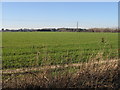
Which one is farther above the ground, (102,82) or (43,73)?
(43,73)

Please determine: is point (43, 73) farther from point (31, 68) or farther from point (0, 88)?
point (0, 88)

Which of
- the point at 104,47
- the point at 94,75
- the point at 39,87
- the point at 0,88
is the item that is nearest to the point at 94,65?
the point at 94,75

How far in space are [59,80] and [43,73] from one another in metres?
0.41

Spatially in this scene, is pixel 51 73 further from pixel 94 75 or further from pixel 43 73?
pixel 94 75

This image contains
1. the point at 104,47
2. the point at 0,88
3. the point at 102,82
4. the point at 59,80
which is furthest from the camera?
the point at 104,47

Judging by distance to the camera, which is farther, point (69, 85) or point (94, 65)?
point (94, 65)

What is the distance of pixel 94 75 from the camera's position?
4512 mm

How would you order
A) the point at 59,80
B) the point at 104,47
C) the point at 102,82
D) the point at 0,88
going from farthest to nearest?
1. the point at 104,47
2. the point at 102,82
3. the point at 59,80
4. the point at 0,88

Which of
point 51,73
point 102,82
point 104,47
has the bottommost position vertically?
point 102,82

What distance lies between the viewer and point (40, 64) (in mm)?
4727

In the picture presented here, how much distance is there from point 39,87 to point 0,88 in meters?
0.83

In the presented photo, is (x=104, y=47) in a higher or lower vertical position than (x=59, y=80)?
higher

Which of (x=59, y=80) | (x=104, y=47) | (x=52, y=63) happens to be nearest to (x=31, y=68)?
(x=52, y=63)

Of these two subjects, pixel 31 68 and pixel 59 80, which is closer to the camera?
pixel 59 80
